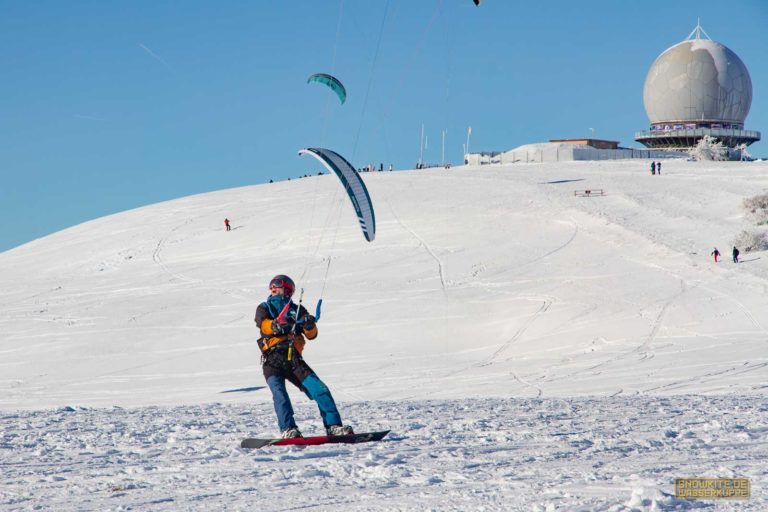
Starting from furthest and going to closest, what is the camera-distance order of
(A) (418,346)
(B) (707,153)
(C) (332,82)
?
(B) (707,153) → (A) (418,346) → (C) (332,82)

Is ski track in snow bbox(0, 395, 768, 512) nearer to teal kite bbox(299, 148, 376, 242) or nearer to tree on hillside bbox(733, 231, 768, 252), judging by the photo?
teal kite bbox(299, 148, 376, 242)

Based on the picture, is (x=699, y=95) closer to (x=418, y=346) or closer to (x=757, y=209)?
(x=757, y=209)

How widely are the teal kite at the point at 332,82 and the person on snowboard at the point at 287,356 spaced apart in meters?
12.6

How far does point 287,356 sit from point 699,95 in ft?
274

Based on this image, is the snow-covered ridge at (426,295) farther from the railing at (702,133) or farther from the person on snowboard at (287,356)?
the railing at (702,133)

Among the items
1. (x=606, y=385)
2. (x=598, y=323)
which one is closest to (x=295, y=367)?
(x=606, y=385)

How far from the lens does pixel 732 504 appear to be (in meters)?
5.26

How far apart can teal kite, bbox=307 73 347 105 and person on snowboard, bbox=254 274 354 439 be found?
12.6 metres

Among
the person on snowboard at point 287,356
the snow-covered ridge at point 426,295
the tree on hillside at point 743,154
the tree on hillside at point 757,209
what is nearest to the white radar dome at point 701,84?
the tree on hillside at point 743,154

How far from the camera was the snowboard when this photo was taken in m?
8.39

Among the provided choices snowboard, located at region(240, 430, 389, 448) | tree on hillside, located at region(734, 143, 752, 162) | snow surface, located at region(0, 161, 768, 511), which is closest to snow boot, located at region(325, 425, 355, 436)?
snowboard, located at region(240, 430, 389, 448)

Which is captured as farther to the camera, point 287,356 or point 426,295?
point 426,295

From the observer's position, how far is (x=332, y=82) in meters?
22.1

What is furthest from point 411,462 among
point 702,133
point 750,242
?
point 702,133
